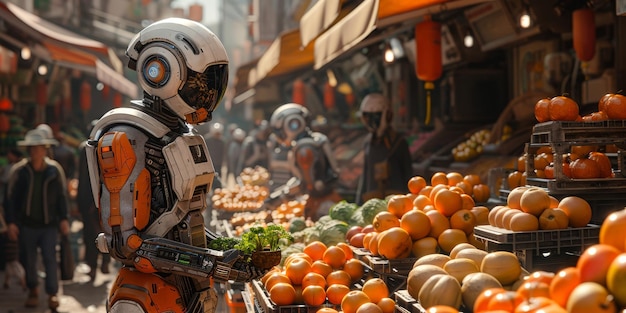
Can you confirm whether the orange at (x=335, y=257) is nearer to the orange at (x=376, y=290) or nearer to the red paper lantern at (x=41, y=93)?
the orange at (x=376, y=290)

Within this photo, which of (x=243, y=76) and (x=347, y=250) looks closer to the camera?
(x=347, y=250)

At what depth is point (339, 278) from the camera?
5.25 meters

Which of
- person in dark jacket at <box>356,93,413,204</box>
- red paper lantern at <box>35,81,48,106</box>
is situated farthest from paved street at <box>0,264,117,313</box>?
red paper lantern at <box>35,81,48,106</box>

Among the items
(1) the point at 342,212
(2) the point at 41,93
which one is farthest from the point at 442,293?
(2) the point at 41,93

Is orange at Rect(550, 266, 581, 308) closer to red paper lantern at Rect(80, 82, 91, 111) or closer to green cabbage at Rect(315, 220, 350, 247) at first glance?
green cabbage at Rect(315, 220, 350, 247)

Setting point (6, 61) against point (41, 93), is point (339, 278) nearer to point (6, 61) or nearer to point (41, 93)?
point (6, 61)

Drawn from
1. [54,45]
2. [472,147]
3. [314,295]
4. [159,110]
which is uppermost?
[54,45]

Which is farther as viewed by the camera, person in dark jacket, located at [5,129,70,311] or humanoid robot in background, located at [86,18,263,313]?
person in dark jacket, located at [5,129,70,311]

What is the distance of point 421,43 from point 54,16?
25130 millimetres

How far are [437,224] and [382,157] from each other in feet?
14.7

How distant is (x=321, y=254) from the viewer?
5.87 m

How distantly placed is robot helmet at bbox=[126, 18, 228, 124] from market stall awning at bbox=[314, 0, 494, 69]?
83.6 inches

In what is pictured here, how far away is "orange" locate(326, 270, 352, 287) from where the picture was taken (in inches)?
207

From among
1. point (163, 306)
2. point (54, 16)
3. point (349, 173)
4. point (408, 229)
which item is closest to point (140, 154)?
point (163, 306)
